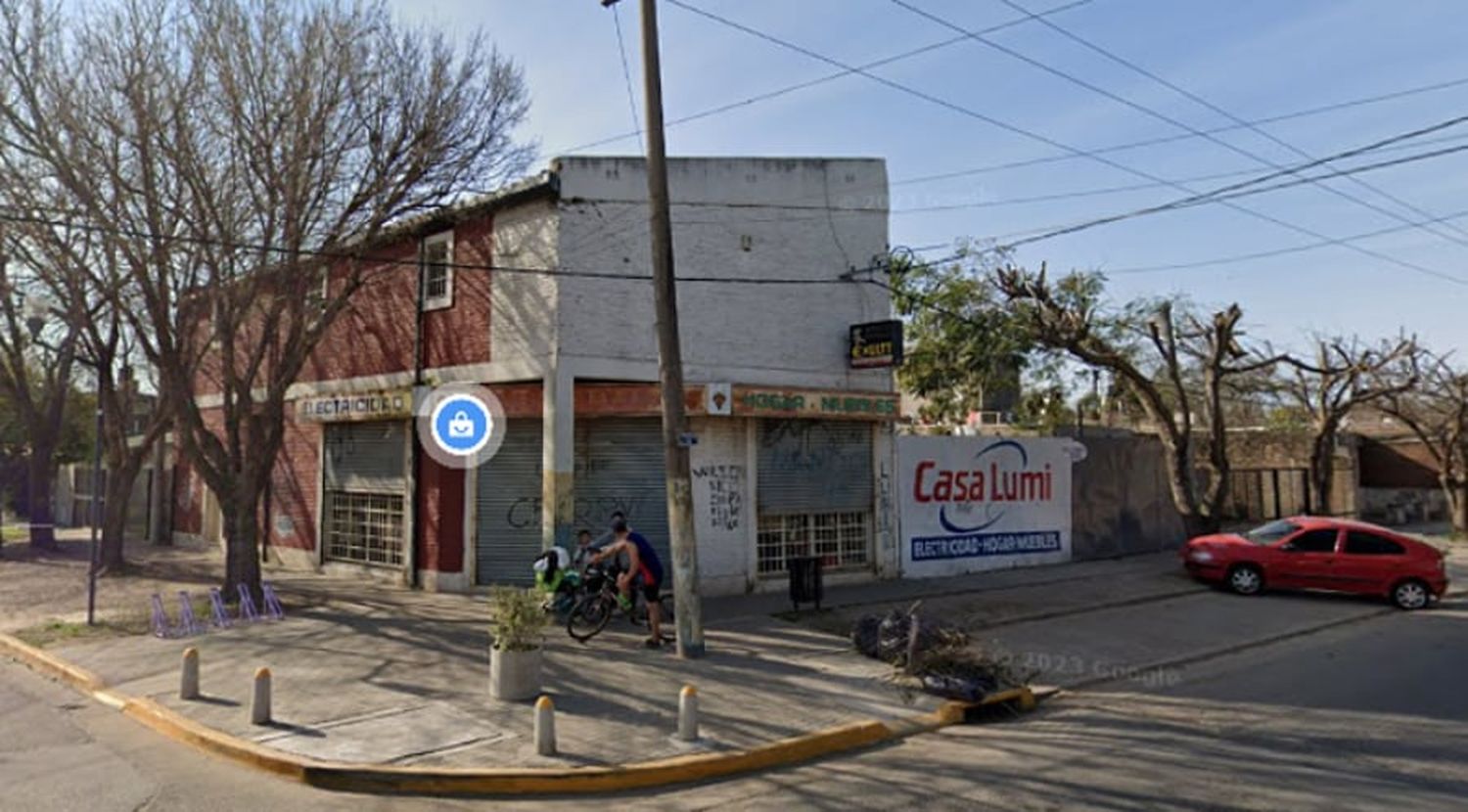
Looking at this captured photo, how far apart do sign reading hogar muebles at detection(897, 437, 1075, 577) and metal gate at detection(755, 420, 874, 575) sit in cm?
97

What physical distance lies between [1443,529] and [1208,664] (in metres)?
24.6

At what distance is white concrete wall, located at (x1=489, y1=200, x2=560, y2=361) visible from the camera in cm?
1416

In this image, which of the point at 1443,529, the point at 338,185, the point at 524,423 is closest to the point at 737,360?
the point at 524,423

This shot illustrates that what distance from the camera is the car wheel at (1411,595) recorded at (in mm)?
15773

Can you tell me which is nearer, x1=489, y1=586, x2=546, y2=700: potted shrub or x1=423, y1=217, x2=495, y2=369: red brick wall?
x1=489, y1=586, x2=546, y2=700: potted shrub

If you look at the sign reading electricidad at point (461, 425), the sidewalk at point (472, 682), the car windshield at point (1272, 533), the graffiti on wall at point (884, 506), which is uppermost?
the sign reading electricidad at point (461, 425)

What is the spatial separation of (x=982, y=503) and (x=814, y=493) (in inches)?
174

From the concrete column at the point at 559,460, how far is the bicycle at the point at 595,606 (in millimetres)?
1520

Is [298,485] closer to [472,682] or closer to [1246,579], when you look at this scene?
[472,682]

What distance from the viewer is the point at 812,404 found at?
1544 cm

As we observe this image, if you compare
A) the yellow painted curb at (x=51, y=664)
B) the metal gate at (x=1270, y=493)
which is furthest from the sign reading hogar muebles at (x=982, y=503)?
the yellow painted curb at (x=51, y=664)

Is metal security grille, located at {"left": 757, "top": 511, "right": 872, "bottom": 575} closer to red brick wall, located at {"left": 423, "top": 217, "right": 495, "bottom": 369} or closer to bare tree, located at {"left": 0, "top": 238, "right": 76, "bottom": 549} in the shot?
red brick wall, located at {"left": 423, "top": 217, "right": 495, "bottom": 369}

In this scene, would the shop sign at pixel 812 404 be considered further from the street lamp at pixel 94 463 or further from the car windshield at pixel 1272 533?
the street lamp at pixel 94 463

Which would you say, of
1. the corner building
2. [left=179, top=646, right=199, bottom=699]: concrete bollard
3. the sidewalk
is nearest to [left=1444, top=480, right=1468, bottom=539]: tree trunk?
the sidewalk
